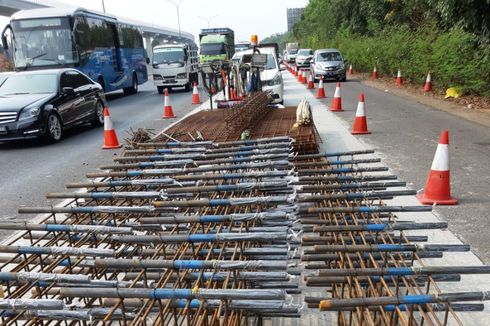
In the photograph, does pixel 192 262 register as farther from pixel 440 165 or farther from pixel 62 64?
pixel 62 64

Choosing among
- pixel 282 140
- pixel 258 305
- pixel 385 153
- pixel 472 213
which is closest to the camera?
pixel 258 305

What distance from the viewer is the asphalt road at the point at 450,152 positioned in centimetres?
442

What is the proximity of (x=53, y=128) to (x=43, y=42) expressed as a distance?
24.7 feet

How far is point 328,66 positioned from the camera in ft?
74.7

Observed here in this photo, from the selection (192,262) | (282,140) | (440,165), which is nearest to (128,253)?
(192,262)

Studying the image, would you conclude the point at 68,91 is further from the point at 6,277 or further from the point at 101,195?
the point at 6,277

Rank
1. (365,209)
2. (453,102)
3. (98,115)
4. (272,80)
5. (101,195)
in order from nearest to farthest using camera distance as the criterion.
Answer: (365,209) < (101,195) < (98,115) < (272,80) < (453,102)

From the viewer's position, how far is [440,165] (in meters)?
4.88

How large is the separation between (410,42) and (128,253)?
19.1m

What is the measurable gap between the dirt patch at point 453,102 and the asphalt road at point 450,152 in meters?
0.40

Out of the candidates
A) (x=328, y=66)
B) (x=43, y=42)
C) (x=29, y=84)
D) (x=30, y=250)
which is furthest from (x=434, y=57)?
(x=30, y=250)

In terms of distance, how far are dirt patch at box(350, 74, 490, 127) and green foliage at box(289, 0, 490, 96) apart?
13.3 inches

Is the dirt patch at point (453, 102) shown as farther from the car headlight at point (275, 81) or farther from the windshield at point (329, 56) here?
the windshield at point (329, 56)

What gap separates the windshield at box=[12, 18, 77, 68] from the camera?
50.4ft
